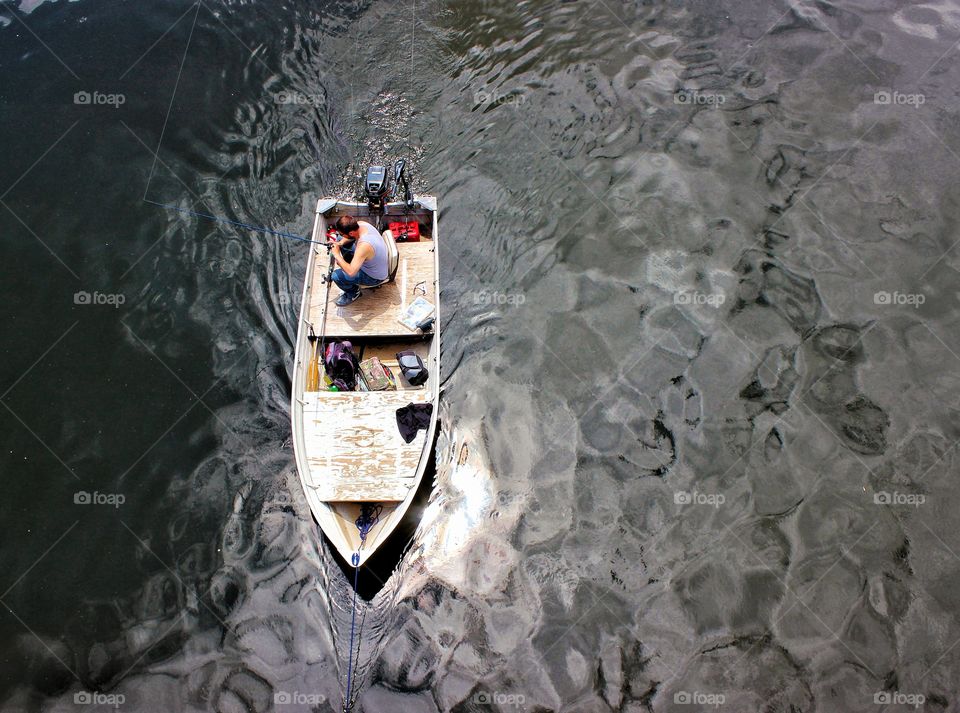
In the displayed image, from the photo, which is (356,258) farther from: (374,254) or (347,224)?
(347,224)

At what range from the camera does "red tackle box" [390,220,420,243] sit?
1328cm

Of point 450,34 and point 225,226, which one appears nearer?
point 225,226

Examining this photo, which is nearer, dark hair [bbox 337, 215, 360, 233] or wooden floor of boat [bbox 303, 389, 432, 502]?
wooden floor of boat [bbox 303, 389, 432, 502]

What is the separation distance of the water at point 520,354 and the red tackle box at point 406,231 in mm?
1135

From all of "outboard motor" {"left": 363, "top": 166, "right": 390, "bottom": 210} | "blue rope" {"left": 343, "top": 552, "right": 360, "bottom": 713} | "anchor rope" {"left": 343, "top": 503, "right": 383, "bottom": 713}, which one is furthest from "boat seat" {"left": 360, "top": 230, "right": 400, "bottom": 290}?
"blue rope" {"left": 343, "top": 552, "right": 360, "bottom": 713}

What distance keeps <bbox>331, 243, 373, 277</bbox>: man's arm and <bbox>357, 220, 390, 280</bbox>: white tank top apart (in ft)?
0.27

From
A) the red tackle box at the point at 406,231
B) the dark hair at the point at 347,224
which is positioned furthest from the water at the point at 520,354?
the dark hair at the point at 347,224

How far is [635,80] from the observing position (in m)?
16.5

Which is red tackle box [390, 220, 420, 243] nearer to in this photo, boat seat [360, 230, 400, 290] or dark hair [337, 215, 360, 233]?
boat seat [360, 230, 400, 290]

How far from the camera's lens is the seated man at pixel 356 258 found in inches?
445

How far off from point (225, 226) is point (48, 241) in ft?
12.6

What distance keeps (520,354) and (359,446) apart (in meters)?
4.17

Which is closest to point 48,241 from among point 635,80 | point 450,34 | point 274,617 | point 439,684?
point 274,617

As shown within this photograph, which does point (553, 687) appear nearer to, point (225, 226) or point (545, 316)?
point (545, 316)
